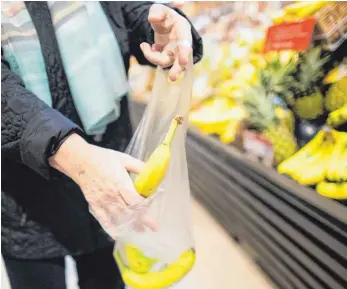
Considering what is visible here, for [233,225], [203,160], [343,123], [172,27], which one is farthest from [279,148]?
[172,27]

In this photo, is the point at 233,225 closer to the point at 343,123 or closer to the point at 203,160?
the point at 203,160

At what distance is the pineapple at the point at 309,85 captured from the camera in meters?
1.58

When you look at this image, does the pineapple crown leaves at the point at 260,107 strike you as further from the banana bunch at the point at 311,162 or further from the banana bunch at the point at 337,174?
the banana bunch at the point at 337,174

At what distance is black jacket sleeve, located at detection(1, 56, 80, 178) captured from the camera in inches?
24.9

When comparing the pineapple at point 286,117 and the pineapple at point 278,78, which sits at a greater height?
the pineapple at point 278,78

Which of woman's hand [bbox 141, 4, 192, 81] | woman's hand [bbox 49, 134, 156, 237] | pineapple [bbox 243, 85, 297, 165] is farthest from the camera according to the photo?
pineapple [bbox 243, 85, 297, 165]

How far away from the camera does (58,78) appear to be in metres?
0.85

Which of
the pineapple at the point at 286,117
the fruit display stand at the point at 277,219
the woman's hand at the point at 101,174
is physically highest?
the woman's hand at the point at 101,174

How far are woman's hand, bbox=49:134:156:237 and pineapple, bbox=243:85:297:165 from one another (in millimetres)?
1127

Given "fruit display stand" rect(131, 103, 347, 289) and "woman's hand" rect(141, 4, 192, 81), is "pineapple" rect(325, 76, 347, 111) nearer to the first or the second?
"fruit display stand" rect(131, 103, 347, 289)

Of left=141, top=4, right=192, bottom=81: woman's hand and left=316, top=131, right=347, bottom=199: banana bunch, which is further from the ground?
left=141, top=4, right=192, bottom=81: woman's hand

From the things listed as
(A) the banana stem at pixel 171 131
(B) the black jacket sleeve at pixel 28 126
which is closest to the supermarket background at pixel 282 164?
(A) the banana stem at pixel 171 131

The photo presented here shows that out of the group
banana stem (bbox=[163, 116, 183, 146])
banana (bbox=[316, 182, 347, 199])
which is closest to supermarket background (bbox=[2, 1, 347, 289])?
banana (bbox=[316, 182, 347, 199])

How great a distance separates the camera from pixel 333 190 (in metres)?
1.28
